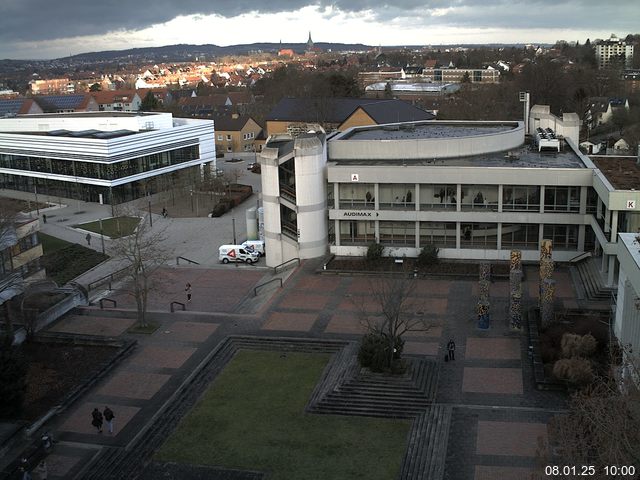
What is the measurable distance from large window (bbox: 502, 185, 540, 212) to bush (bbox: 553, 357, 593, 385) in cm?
1530

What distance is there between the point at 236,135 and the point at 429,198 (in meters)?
60.7

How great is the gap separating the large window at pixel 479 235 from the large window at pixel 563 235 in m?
2.77

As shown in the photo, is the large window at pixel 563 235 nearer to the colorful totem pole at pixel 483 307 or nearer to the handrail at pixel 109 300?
the colorful totem pole at pixel 483 307

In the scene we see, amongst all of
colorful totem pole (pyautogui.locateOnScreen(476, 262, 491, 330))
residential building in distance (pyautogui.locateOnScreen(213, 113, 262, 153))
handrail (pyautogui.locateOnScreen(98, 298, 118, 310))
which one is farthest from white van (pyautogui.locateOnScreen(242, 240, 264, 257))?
residential building in distance (pyautogui.locateOnScreen(213, 113, 262, 153))

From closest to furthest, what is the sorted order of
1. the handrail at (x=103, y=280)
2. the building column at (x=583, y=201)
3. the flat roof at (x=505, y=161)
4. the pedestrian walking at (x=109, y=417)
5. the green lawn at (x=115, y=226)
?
1. the pedestrian walking at (x=109, y=417)
2. the building column at (x=583, y=201)
3. the handrail at (x=103, y=280)
4. the flat roof at (x=505, y=161)
5. the green lawn at (x=115, y=226)

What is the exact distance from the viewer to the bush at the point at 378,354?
86.6ft

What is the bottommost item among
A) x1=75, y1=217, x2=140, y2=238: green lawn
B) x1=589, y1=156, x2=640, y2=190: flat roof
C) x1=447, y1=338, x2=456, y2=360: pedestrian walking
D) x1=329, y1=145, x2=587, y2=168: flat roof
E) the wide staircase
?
x1=75, y1=217, x2=140, y2=238: green lawn

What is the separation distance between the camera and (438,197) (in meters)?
40.3

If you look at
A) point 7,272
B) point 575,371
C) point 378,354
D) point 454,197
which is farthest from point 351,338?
point 7,272

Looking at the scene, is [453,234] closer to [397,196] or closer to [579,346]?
[397,196]

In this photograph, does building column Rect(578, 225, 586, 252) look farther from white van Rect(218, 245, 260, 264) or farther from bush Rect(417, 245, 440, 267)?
white van Rect(218, 245, 260, 264)

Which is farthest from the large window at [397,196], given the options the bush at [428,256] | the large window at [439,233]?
the bush at [428,256]

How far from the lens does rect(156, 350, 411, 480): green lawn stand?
844 inches
